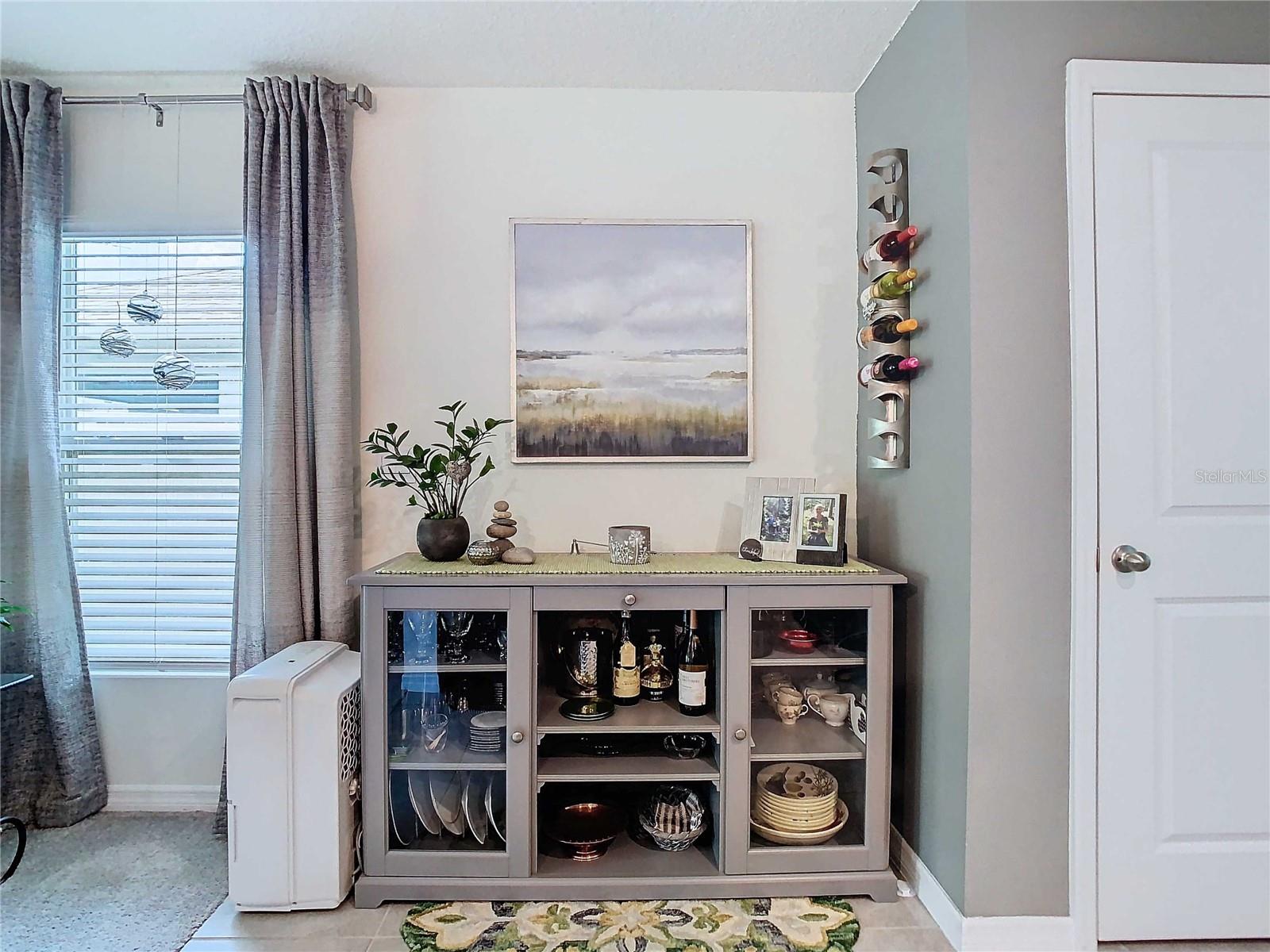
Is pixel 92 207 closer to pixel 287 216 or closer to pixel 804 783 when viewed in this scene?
pixel 287 216

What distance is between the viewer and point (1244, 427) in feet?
5.42

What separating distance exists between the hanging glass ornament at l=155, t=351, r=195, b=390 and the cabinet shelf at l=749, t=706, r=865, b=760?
6.71 ft

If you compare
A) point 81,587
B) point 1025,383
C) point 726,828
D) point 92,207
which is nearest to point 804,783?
point 726,828

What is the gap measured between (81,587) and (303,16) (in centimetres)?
199

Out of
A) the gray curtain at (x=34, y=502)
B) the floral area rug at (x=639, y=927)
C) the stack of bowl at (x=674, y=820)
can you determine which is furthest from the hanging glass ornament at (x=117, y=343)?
the stack of bowl at (x=674, y=820)

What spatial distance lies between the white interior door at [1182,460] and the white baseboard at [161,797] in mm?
2701

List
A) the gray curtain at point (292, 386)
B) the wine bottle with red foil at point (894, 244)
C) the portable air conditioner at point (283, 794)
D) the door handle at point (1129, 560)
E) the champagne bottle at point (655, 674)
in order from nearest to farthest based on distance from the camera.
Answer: the door handle at point (1129, 560), the portable air conditioner at point (283, 794), the wine bottle with red foil at point (894, 244), the champagne bottle at point (655, 674), the gray curtain at point (292, 386)

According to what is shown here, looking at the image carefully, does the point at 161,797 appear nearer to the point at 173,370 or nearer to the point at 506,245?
the point at 173,370

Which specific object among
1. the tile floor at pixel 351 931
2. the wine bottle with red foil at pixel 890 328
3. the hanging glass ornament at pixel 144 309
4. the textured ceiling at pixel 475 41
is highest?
the textured ceiling at pixel 475 41

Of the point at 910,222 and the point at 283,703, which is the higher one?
the point at 910,222

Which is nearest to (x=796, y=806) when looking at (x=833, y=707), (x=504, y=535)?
(x=833, y=707)

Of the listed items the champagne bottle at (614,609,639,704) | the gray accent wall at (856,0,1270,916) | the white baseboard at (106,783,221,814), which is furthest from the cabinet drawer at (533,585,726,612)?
the white baseboard at (106,783,221,814)

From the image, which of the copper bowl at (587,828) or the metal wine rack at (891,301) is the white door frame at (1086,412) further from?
the copper bowl at (587,828)

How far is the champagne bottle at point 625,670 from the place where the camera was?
197cm
